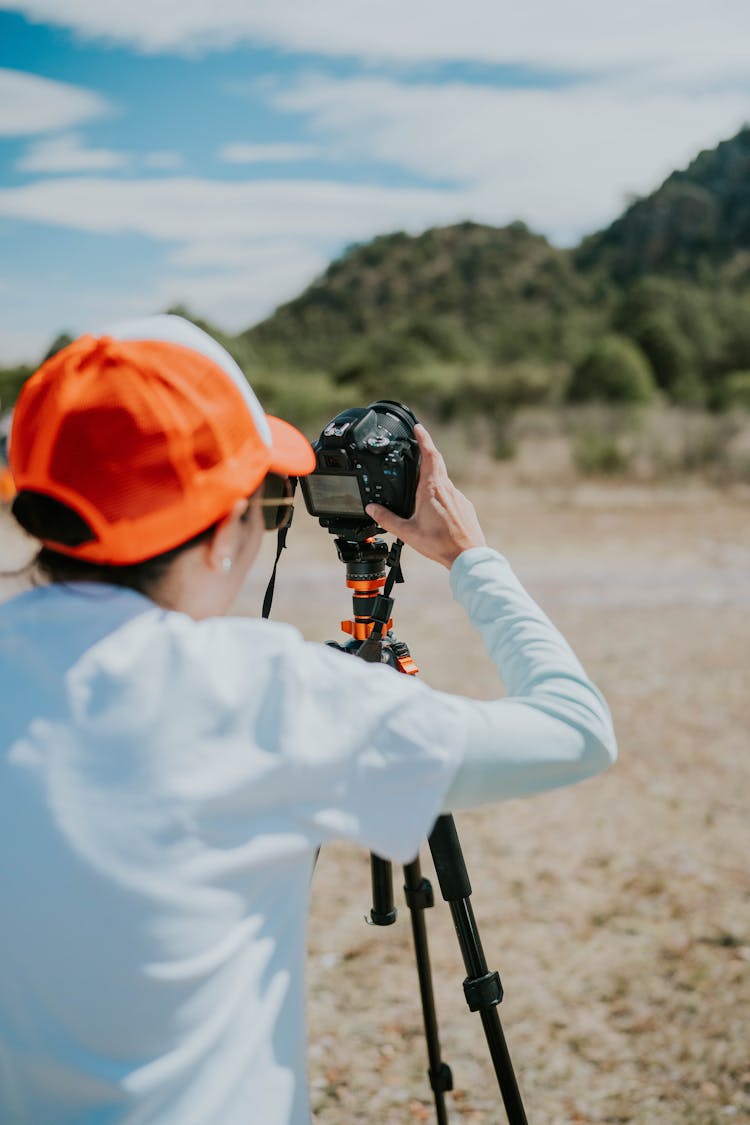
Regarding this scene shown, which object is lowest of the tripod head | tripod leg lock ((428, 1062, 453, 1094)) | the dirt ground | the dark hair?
the dirt ground

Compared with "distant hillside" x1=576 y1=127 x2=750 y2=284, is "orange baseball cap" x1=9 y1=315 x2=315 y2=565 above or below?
below

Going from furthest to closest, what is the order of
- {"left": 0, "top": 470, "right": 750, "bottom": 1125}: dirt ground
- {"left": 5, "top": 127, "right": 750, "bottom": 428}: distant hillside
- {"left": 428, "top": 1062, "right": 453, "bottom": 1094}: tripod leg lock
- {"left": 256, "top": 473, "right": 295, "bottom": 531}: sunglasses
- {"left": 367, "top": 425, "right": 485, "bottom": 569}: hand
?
{"left": 5, "top": 127, "right": 750, "bottom": 428}: distant hillside → {"left": 0, "top": 470, "right": 750, "bottom": 1125}: dirt ground → {"left": 428, "top": 1062, "right": 453, "bottom": 1094}: tripod leg lock → {"left": 367, "top": 425, "right": 485, "bottom": 569}: hand → {"left": 256, "top": 473, "right": 295, "bottom": 531}: sunglasses

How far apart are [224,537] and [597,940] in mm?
2666

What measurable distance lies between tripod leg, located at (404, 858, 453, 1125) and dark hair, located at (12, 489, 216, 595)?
124cm

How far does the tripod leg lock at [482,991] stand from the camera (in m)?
1.56

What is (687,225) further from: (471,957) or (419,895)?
(471,957)

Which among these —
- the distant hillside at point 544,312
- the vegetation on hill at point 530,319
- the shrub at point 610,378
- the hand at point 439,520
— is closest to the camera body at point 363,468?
the hand at point 439,520

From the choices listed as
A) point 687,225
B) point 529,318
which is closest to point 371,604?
point 529,318

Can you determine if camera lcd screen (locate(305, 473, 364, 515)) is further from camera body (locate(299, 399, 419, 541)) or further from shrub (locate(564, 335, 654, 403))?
shrub (locate(564, 335, 654, 403))

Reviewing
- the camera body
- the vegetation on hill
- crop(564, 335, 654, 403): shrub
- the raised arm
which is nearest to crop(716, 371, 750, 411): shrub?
the vegetation on hill

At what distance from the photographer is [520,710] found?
0.93m

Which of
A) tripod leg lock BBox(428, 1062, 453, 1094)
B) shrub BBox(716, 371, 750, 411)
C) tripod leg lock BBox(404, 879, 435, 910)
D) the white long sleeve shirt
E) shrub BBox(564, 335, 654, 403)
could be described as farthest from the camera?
shrub BBox(564, 335, 654, 403)

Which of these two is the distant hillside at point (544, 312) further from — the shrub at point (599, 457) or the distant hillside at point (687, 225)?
the shrub at point (599, 457)

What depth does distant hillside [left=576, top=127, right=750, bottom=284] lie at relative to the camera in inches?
2565
